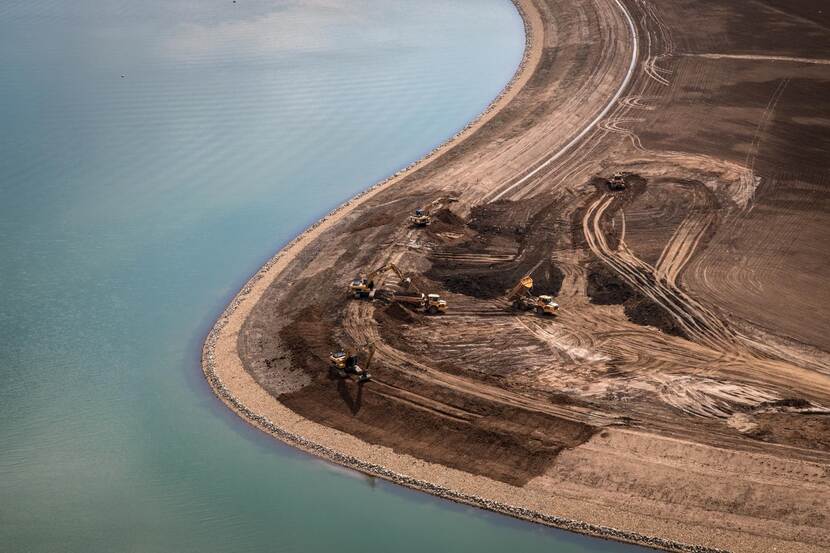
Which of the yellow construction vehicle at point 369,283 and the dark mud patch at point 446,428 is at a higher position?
the yellow construction vehicle at point 369,283

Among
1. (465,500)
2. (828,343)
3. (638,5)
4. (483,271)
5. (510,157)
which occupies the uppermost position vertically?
(638,5)

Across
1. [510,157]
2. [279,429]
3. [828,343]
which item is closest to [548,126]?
[510,157]

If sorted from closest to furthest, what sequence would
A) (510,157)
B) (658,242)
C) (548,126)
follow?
(658,242), (510,157), (548,126)

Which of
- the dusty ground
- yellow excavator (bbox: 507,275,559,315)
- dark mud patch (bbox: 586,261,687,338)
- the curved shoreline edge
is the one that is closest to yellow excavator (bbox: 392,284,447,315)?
the dusty ground

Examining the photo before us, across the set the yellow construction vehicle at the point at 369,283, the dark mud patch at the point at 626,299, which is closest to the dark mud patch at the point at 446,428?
the yellow construction vehicle at the point at 369,283

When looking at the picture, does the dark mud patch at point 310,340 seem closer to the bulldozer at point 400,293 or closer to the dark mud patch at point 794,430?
the bulldozer at point 400,293

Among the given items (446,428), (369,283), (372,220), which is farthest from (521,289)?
(372,220)

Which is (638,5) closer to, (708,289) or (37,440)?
(708,289)
